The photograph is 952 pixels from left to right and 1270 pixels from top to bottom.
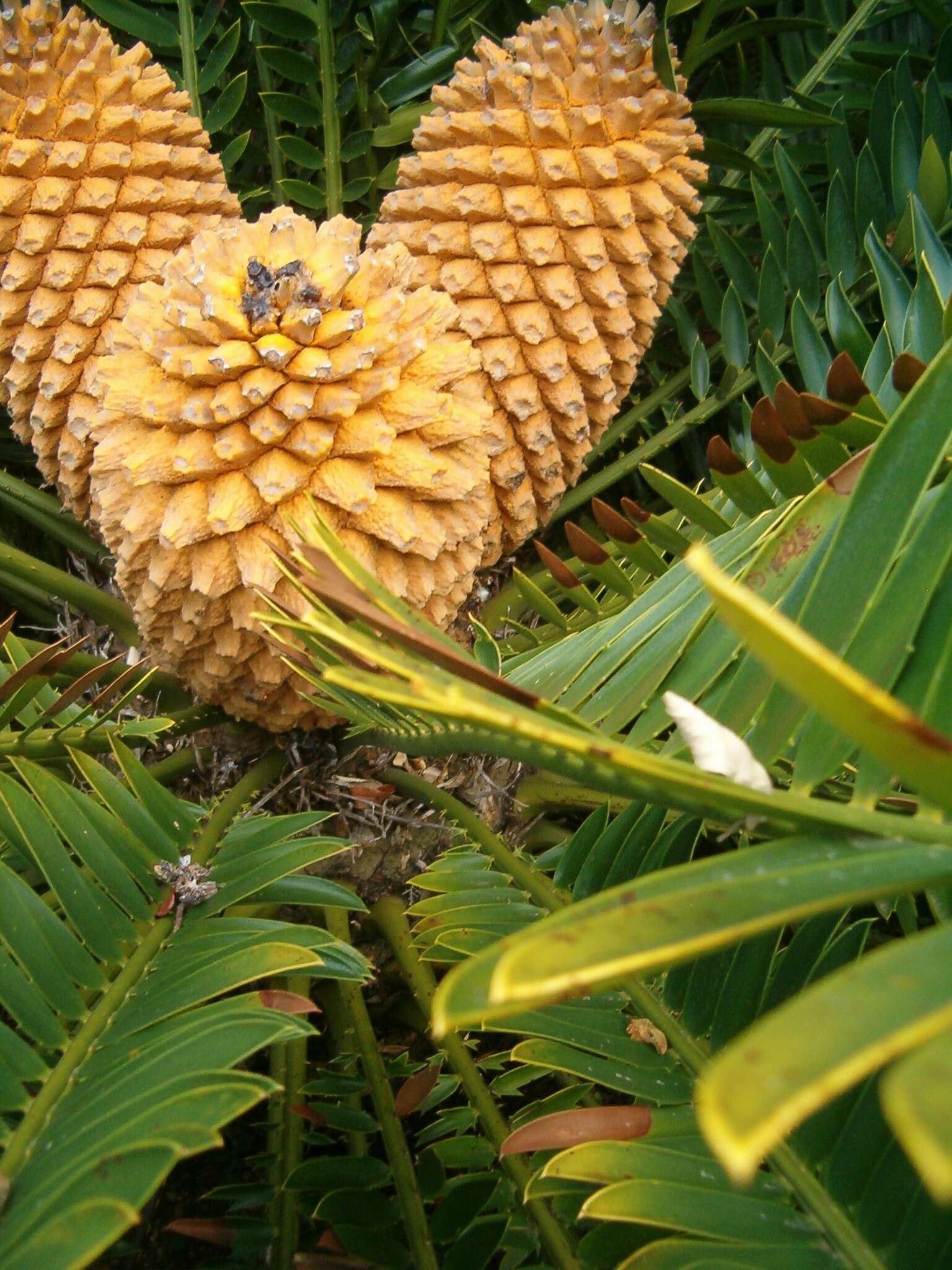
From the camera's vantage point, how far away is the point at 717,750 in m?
0.40

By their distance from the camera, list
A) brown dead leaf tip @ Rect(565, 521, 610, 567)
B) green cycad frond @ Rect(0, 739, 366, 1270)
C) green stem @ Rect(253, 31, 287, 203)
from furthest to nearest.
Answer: green stem @ Rect(253, 31, 287, 203)
brown dead leaf tip @ Rect(565, 521, 610, 567)
green cycad frond @ Rect(0, 739, 366, 1270)

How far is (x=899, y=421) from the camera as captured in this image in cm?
50

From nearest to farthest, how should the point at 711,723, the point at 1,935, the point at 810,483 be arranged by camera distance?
1. the point at 711,723
2. the point at 1,935
3. the point at 810,483

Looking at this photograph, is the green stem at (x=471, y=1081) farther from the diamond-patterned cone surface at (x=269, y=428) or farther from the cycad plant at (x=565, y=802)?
Answer: the diamond-patterned cone surface at (x=269, y=428)

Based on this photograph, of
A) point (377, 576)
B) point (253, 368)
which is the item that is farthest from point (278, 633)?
point (253, 368)

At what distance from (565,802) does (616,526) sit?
40 cm

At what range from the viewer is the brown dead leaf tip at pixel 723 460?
0.80 m

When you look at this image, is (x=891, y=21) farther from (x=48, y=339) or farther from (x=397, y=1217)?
(x=397, y=1217)

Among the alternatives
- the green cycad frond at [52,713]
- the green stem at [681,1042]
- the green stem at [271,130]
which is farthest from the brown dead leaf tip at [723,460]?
the green stem at [271,130]

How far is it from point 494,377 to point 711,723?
2.18 ft

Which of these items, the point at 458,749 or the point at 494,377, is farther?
the point at 494,377

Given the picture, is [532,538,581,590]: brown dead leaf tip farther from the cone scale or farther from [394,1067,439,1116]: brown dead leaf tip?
[394,1067,439,1116]: brown dead leaf tip

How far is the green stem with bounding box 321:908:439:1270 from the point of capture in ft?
2.35

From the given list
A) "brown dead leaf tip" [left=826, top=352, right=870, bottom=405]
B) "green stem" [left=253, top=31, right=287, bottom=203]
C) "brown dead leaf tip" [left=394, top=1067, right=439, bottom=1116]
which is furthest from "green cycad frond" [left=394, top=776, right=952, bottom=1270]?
"green stem" [left=253, top=31, right=287, bottom=203]
